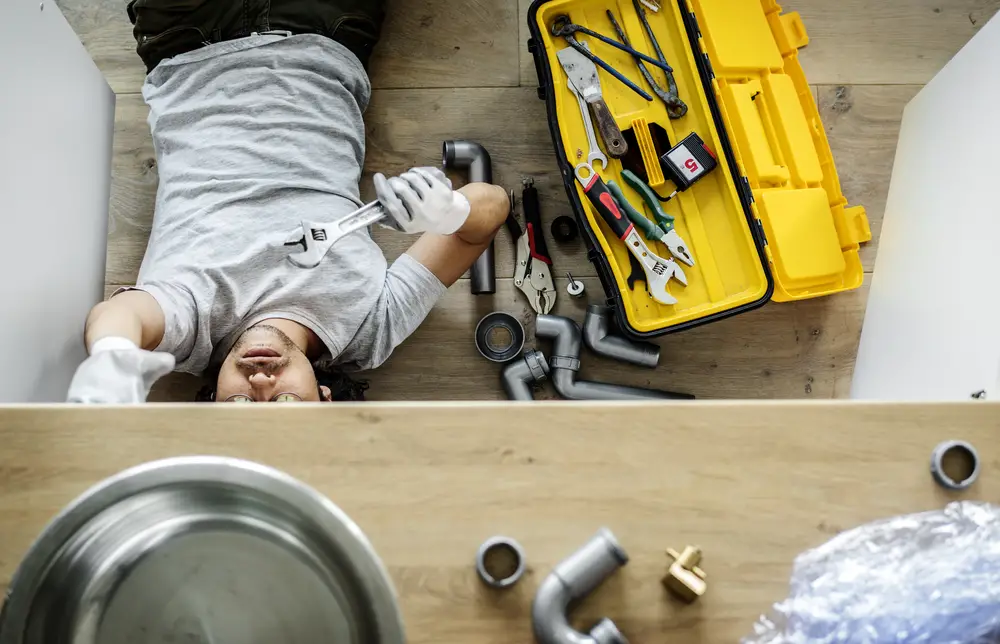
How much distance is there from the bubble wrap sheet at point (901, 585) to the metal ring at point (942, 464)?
2 centimetres

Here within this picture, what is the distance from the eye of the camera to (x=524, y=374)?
1117mm

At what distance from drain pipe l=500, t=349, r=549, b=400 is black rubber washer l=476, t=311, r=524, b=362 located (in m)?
0.02

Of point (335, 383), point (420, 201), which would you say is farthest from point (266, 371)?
point (420, 201)

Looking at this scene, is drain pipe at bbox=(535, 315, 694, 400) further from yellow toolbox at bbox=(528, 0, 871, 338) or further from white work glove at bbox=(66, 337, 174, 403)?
white work glove at bbox=(66, 337, 174, 403)

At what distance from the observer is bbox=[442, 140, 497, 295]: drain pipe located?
3.72 ft

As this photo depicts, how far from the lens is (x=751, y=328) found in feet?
3.86

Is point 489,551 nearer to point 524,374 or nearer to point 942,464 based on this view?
point 942,464

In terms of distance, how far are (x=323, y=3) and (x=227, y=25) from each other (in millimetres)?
136

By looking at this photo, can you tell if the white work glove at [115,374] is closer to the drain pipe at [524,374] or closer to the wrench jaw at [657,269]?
the drain pipe at [524,374]

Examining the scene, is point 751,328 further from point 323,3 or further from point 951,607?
point 323,3

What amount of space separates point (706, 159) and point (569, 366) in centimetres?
35

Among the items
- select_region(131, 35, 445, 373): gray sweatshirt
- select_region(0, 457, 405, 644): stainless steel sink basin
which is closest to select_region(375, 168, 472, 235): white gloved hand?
select_region(131, 35, 445, 373): gray sweatshirt

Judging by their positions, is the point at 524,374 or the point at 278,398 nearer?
the point at 278,398

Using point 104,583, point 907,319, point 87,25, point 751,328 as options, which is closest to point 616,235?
point 751,328
